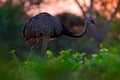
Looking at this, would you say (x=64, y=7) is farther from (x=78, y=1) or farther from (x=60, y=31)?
(x=60, y=31)

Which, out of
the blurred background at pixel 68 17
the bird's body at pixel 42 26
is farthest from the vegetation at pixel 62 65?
the blurred background at pixel 68 17

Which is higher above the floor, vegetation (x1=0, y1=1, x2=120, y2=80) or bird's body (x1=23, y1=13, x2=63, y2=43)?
vegetation (x1=0, y1=1, x2=120, y2=80)

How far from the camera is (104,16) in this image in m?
40.8

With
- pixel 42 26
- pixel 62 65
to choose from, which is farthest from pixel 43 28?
pixel 62 65

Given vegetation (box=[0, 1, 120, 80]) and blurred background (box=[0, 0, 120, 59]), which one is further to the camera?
blurred background (box=[0, 0, 120, 59])

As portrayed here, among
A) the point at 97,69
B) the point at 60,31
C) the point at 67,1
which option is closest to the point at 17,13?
the point at 67,1

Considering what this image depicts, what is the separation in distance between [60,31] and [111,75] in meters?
9.78

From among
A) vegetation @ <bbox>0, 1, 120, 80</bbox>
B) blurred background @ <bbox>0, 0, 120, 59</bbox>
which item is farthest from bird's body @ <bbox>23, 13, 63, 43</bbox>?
blurred background @ <bbox>0, 0, 120, 59</bbox>

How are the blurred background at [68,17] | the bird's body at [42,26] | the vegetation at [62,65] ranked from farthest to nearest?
1. the blurred background at [68,17]
2. the bird's body at [42,26]
3. the vegetation at [62,65]

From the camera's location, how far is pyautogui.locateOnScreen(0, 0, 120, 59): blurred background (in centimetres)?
3166

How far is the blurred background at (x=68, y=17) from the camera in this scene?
104ft

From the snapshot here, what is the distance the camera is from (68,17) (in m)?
38.1

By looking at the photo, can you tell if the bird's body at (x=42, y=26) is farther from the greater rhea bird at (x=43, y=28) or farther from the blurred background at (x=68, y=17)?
the blurred background at (x=68, y=17)

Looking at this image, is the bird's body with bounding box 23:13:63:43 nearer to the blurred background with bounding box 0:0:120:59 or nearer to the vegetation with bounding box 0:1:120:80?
the vegetation with bounding box 0:1:120:80
